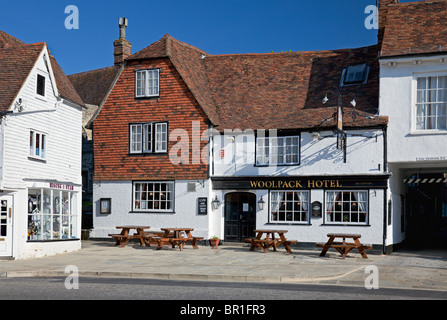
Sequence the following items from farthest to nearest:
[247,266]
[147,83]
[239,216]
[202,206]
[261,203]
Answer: [147,83] → [239,216] → [202,206] → [261,203] → [247,266]

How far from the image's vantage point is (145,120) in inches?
1049

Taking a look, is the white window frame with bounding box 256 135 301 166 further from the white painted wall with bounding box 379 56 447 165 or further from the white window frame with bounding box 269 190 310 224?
the white painted wall with bounding box 379 56 447 165

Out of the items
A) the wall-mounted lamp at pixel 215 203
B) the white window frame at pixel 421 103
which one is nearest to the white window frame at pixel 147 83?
the wall-mounted lamp at pixel 215 203

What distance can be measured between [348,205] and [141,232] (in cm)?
869

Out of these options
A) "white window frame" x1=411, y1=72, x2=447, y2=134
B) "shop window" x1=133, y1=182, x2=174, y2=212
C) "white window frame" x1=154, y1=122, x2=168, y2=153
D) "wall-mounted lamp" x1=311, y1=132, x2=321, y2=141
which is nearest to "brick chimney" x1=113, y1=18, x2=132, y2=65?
"white window frame" x1=154, y1=122, x2=168, y2=153

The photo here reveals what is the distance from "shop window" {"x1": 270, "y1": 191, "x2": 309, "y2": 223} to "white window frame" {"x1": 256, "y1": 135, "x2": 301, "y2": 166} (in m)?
1.34

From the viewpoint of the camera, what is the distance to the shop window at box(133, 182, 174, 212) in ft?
86.0

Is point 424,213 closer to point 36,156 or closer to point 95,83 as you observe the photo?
point 36,156

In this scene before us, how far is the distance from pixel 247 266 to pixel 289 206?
756 centimetres

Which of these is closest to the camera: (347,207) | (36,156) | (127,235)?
(36,156)

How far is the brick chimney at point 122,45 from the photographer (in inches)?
1362

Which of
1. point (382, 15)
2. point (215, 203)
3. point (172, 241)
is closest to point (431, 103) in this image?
point (382, 15)

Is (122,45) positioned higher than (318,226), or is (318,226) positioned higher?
(122,45)

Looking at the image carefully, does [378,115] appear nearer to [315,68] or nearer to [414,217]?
[315,68]
